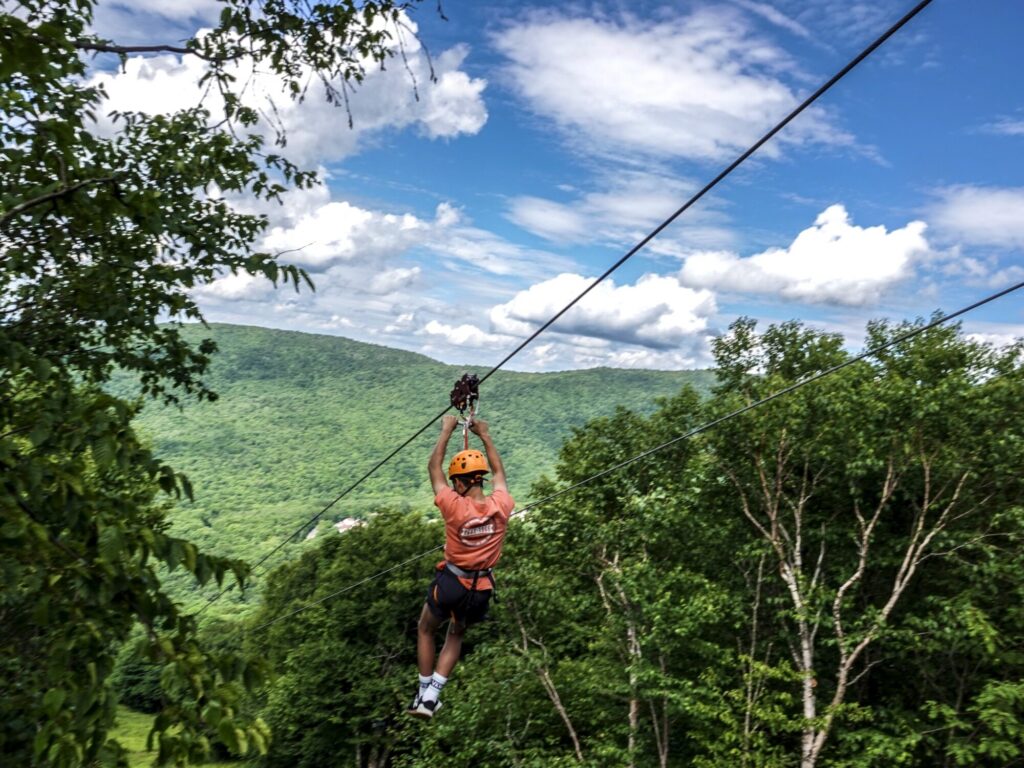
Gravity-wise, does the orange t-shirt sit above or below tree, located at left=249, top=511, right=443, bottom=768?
above

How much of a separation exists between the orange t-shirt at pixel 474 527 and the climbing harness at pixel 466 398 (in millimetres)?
541

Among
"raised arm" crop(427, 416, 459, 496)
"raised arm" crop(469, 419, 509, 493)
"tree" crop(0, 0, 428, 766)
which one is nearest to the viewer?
"tree" crop(0, 0, 428, 766)

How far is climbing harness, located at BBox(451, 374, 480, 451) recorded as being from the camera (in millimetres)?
5648

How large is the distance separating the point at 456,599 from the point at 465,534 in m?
0.56

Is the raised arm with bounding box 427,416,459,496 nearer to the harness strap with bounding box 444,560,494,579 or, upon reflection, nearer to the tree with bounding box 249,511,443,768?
the harness strap with bounding box 444,560,494,579

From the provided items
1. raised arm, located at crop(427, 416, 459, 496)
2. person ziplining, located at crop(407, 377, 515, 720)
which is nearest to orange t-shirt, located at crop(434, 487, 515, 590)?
person ziplining, located at crop(407, 377, 515, 720)

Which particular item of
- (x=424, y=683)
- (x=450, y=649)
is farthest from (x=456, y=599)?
(x=424, y=683)

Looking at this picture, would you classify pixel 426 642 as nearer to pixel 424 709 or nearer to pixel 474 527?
pixel 424 709

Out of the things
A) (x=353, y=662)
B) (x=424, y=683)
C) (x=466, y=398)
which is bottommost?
(x=353, y=662)

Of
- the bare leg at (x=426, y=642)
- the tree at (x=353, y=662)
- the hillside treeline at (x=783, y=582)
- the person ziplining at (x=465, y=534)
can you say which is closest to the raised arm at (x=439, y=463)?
the person ziplining at (x=465, y=534)

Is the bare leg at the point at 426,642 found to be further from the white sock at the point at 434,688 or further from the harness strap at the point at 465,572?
the harness strap at the point at 465,572

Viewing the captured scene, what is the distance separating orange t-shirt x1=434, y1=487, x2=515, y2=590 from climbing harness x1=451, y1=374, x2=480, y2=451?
0.54m

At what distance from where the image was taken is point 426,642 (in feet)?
19.5

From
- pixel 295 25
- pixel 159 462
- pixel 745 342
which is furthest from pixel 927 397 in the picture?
pixel 159 462
